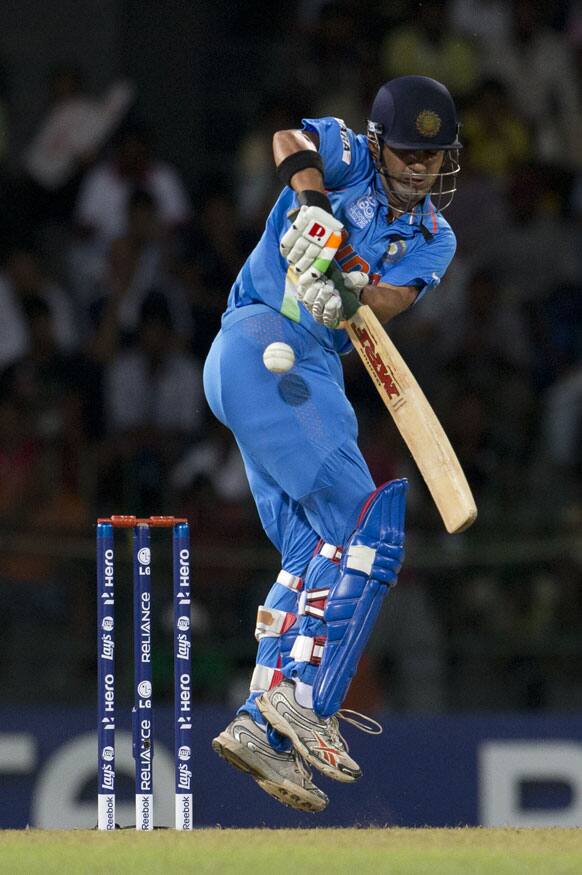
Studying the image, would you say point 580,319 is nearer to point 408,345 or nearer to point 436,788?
point 408,345

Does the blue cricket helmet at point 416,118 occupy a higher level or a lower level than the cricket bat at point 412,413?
higher

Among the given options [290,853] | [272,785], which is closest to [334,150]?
[272,785]

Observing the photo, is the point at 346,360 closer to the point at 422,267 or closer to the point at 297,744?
the point at 422,267

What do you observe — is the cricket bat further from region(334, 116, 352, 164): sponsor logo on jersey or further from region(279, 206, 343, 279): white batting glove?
region(334, 116, 352, 164): sponsor logo on jersey

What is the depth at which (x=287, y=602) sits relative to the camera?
4746mm

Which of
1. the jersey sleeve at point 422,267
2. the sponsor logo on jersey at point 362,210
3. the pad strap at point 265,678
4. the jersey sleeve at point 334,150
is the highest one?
the jersey sleeve at point 334,150

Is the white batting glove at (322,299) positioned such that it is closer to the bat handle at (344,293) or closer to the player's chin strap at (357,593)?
the bat handle at (344,293)

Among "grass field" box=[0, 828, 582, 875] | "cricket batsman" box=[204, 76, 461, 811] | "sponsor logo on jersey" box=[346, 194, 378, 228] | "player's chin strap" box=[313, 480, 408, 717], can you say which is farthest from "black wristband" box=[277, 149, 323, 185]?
"grass field" box=[0, 828, 582, 875]

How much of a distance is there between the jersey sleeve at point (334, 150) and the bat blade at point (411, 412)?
0.36 metres

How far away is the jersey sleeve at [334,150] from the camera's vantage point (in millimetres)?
4578

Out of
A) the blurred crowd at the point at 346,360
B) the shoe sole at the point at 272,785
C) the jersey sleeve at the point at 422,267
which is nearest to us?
the shoe sole at the point at 272,785

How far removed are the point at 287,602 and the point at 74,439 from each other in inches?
111

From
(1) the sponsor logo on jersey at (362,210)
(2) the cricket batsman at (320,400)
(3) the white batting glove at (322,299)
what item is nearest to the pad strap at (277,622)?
(2) the cricket batsman at (320,400)

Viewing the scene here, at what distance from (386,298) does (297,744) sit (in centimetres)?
115
